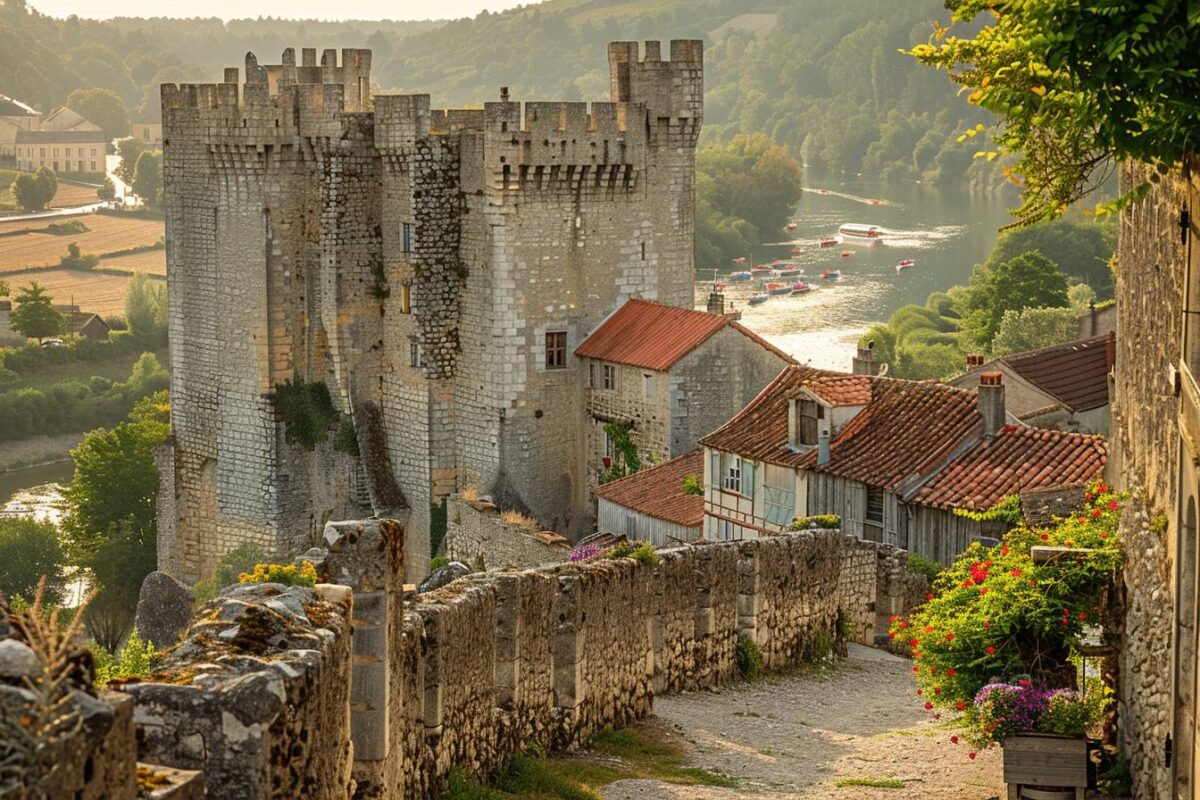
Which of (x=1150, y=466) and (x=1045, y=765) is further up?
(x=1150, y=466)

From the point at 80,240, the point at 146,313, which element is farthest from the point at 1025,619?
the point at 80,240

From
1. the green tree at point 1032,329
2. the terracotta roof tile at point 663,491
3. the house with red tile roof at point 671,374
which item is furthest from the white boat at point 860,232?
the terracotta roof tile at point 663,491

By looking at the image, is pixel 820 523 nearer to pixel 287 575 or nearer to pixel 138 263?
pixel 287 575

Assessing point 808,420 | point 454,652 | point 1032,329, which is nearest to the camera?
point 454,652

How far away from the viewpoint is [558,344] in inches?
1537

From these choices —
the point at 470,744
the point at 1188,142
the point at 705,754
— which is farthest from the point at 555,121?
the point at 1188,142

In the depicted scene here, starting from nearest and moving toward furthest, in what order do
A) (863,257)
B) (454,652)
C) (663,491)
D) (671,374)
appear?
1. (454,652)
2. (663,491)
3. (671,374)
4. (863,257)

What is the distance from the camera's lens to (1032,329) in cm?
6222

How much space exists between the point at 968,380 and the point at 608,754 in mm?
22665

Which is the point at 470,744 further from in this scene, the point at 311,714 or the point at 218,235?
the point at 218,235

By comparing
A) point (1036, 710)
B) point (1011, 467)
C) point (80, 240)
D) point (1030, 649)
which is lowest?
point (80, 240)

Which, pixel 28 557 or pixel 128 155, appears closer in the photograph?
pixel 28 557

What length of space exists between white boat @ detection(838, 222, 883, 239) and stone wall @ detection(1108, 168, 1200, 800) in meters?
118

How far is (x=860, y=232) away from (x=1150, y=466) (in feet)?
396
